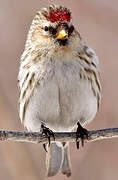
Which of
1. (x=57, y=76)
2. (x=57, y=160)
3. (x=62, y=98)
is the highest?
(x=57, y=76)

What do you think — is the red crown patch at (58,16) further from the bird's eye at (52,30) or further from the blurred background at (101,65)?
the blurred background at (101,65)

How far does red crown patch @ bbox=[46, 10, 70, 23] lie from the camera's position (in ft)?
12.1

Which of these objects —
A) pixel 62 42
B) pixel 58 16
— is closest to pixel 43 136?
pixel 62 42

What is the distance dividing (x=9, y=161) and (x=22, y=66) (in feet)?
2.24

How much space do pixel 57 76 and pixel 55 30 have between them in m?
0.30

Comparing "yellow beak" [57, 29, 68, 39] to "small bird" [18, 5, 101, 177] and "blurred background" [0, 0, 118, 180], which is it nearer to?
"small bird" [18, 5, 101, 177]

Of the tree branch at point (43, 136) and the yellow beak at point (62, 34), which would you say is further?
the yellow beak at point (62, 34)

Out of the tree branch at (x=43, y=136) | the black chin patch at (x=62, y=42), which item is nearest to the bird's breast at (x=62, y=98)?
the black chin patch at (x=62, y=42)

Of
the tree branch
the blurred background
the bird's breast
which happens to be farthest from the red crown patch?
the blurred background

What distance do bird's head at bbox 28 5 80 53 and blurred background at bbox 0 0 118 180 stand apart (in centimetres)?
83

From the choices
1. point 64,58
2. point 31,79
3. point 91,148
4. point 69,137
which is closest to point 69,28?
point 64,58

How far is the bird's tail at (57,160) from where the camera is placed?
4199 millimetres

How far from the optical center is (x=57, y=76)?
3.75 m

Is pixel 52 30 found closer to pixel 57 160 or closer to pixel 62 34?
pixel 62 34
